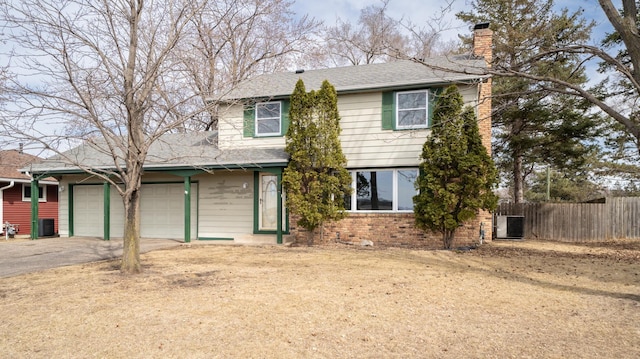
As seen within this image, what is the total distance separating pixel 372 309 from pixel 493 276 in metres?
3.26

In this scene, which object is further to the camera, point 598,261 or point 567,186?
point 567,186

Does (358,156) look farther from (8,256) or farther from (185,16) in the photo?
(8,256)

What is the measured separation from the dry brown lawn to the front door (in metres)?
4.46

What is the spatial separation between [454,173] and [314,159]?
3829 millimetres

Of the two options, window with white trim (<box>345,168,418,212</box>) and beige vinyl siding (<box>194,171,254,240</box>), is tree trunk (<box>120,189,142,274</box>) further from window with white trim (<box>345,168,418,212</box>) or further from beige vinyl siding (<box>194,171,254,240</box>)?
window with white trim (<box>345,168,418,212</box>)

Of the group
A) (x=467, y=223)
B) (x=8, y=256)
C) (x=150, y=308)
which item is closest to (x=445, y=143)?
(x=467, y=223)

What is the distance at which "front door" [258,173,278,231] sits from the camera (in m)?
13.4

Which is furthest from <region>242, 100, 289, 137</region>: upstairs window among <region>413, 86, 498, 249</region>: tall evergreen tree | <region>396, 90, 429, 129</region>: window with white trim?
<region>413, 86, 498, 249</region>: tall evergreen tree

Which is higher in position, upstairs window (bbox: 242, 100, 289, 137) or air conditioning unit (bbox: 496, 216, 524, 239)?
upstairs window (bbox: 242, 100, 289, 137)

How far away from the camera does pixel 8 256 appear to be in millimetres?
10109

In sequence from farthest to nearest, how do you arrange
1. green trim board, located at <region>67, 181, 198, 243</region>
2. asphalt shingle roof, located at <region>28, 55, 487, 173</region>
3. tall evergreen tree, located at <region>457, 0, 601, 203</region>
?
tall evergreen tree, located at <region>457, 0, 601, 203</region>
green trim board, located at <region>67, 181, 198, 243</region>
asphalt shingle roof, located at <region>28, 55, 487, 173</region>

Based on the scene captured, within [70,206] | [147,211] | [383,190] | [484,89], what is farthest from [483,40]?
[70,206]

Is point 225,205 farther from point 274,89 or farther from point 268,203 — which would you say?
point 274,89

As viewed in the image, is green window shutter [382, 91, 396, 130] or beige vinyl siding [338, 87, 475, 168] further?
green window shutter [382, 91, 396, 130]
